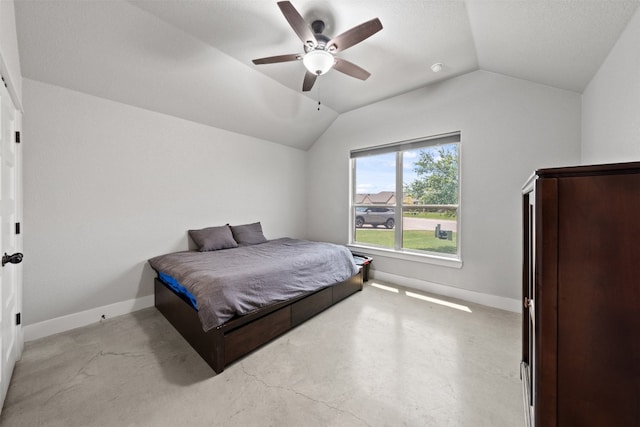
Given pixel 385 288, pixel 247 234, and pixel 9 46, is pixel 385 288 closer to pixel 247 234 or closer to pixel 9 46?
pixel 247 234

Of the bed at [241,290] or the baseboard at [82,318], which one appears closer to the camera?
the bed at [241,290]

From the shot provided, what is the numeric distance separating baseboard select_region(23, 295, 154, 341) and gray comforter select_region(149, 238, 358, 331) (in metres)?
0.53

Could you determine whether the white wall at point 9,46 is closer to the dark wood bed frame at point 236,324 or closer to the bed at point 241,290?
the bed at point 241,290

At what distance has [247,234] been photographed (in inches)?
155

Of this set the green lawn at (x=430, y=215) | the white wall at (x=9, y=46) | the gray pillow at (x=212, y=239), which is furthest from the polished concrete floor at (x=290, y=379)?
the white wall at (x=9, y=46)

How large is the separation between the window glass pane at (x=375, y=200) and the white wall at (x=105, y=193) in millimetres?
2255

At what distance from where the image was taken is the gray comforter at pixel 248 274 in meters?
1.94

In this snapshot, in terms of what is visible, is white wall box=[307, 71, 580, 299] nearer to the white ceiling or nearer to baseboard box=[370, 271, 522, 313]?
baseboard box=[370, 271, 522, 313]

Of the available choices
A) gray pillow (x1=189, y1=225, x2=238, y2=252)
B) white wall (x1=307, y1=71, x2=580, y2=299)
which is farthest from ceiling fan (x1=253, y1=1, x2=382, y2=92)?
gray pillow (x1=189, y1=225, x2=238, y2=252)

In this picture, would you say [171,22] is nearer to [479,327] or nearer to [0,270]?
[0,270]

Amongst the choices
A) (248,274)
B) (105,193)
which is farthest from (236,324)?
(105,193)

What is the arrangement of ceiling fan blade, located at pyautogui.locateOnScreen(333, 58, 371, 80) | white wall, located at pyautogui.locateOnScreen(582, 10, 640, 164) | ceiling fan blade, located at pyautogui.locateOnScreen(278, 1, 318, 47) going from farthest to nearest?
1. ceiling fan blade, located at pyautogui.locateOnScreen(333, 58, 371, 80)
2. ceiling fan blade, located at pyautogui.locateOnScreen(278, 1, 318, 47)
3. white wall, located at pyautogui.locateOnScreen(582, 10, 640, 164)

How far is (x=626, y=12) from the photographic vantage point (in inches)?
54.4

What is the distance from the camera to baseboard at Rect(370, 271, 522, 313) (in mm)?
2892
